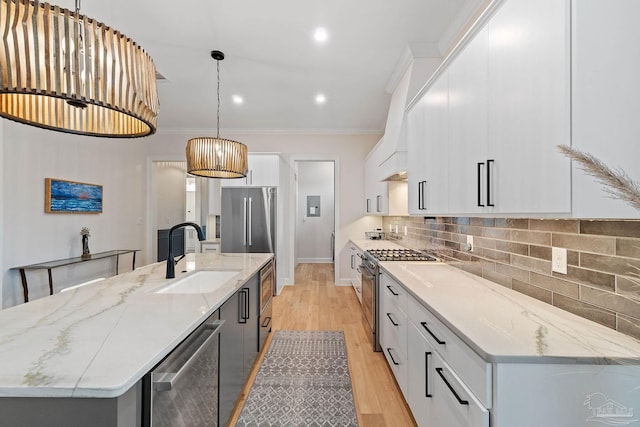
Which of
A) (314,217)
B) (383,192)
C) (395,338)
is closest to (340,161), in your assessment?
(383,192)

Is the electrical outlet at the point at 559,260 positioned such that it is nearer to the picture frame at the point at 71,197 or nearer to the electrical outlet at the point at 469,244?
the electrical outlet at the point at 469,244

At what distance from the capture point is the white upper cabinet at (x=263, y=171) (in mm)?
4832

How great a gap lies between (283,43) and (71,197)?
343 centimetres

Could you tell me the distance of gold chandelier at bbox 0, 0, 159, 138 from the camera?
0.85 metres

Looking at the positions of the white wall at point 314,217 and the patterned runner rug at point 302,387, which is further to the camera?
the white wall at point 314,217

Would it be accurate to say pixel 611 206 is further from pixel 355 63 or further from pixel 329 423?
pixel 355 63

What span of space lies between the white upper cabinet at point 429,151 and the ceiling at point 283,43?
0.71 m

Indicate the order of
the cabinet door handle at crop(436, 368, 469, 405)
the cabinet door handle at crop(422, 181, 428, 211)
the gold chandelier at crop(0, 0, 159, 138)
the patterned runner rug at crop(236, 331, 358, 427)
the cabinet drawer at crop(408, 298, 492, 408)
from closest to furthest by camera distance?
1. the gold chandelier at crop(0, 0, 159, 138)
2. the cabinet drawer at crop(408, 298, 492, 408)
3. the cabinet door handle at crop(436, 368, 469, 405)
4. the patterned runner rug at crop(236, 331, 358, 427)
5. the cabinet door handle at crop(422, 181, 428, 211)

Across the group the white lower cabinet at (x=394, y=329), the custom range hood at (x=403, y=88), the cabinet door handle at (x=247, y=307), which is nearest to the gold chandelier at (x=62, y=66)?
the cabinet door handle at (x=247, y=307)

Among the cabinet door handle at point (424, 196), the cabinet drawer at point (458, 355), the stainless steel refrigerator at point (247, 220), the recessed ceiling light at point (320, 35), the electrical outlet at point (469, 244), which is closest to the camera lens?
the cabinet drawer at point (458, 355)

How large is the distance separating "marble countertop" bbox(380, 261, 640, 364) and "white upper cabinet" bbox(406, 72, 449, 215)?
24.6 inches

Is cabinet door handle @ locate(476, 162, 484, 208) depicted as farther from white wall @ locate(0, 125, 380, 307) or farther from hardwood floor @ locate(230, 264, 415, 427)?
white wall @ locate(0, 125, 380, 307)

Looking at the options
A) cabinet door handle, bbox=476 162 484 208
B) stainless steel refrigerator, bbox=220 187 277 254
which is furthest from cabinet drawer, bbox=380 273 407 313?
stainless steel refrigerator, bbox=220 187 277 254

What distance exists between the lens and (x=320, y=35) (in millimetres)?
Result: 2613
